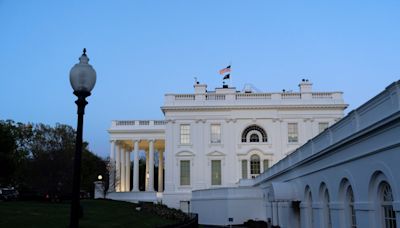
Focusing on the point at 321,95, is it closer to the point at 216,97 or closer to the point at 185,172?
the point at 216,97

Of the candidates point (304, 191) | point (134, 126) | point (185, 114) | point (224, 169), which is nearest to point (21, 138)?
point (134, 126)

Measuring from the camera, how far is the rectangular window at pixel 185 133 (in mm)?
56219

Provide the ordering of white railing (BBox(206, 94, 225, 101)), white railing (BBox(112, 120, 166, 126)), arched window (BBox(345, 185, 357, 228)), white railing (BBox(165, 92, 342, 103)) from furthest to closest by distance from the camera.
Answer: white railing (BBox(112, 120, 166, 126)) < white railing (BBox(206, 94, 225, 101)) < white railing (BBox(165, 92, 342, 103)) < arched window (BBox(345, 185, 357, 228))

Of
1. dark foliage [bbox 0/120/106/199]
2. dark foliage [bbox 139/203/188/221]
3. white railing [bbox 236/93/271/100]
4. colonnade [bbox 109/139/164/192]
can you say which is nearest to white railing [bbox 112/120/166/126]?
colonnade [bbox 109/139/164/192]

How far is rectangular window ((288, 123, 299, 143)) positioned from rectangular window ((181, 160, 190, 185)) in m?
12.4

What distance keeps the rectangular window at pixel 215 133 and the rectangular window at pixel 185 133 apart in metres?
2.86

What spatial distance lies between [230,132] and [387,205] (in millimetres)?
41642

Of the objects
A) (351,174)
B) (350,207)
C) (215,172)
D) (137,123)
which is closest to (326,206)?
(350,207)

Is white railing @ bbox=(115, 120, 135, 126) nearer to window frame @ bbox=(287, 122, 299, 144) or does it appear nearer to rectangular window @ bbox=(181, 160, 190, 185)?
rectangular window @ bbox=(181, 160, 190, 185)

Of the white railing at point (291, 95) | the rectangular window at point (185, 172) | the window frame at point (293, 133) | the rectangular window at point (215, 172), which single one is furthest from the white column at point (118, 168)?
the white railing at point (291, 95)

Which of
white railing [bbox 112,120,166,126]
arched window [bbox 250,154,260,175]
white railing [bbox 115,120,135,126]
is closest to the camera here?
arched window [bbox 250,154,260,175]

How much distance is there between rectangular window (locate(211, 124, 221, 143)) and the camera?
184ft

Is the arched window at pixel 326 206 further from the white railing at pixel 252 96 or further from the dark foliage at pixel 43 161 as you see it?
the white railing at pixel 252 96

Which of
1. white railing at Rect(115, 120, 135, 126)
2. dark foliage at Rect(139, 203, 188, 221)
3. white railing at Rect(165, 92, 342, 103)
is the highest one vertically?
white railing at Rect(165, 92, 342, 103)
